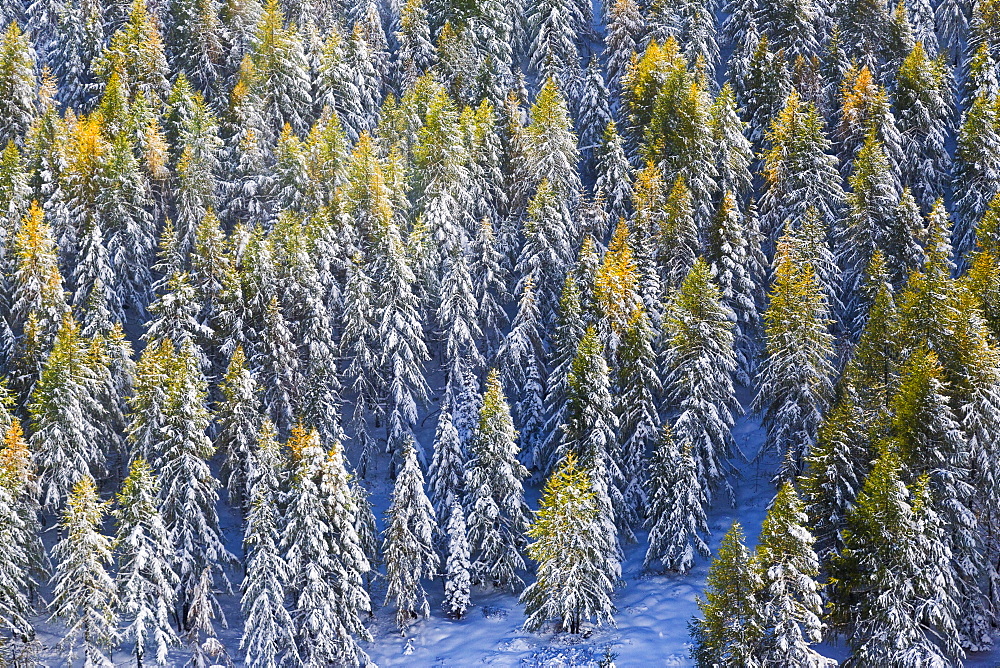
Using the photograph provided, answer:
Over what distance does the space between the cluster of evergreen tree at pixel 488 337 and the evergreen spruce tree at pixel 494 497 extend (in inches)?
5.3

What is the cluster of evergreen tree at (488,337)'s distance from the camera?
2859 cm

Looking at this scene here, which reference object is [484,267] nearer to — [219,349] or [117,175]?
[219,349]

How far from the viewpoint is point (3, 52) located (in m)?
49.1

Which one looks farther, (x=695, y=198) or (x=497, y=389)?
(x=695, y=198)

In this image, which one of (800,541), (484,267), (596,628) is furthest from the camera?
(484,267)

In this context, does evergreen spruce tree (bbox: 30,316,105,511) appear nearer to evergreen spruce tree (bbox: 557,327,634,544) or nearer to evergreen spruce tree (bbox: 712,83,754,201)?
evergreen spruce tree (bbox: 557,327,634,544)

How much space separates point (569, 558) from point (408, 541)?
230 inches

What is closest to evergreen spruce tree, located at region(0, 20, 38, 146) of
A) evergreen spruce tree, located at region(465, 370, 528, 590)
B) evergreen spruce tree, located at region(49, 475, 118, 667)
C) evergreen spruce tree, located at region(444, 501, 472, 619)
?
evergreen spruce tree, located at region(49, 475, 118, 667)

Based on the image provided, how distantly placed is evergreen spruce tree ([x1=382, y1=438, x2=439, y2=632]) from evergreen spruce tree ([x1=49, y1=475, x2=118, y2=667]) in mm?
9095

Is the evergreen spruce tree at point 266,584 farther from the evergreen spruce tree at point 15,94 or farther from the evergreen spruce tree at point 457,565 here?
the evergreen spruce tree at point 15,94

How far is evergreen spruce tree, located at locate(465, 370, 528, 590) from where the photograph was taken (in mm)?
34219

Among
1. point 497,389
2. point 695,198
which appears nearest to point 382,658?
point 497,389

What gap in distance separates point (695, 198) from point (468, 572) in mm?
20405

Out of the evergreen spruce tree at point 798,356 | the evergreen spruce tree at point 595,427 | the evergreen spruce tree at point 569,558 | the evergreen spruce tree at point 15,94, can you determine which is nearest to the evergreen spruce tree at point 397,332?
the evergreen spruce tree at point 595,427
